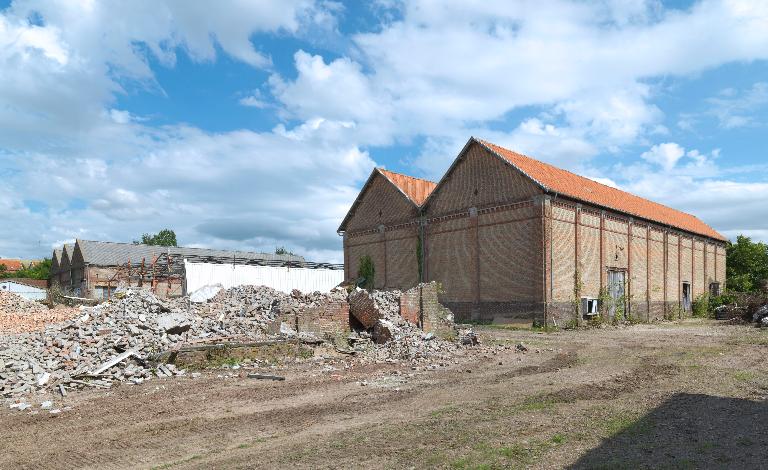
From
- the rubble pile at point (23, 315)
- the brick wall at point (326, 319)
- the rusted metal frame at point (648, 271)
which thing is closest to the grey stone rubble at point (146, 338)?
the brick wall at point (326, 319)

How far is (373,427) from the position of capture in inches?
293

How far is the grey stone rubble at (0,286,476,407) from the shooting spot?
1123cm

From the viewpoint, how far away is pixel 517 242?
83.3 ft

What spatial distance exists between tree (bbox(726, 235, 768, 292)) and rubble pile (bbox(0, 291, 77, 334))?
144ft

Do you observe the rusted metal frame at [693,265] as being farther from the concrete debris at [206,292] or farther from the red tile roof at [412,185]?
the concrete debris at [206,292]

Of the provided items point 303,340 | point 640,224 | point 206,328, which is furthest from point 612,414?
point 640,224

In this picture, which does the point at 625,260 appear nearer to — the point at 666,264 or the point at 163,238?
the point at 666,264

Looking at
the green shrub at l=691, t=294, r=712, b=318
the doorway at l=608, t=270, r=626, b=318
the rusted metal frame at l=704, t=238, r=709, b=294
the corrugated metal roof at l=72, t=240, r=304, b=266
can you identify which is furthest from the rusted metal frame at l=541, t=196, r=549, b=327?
the corrugated metal roof at l=72, t=240, r=304, b=266

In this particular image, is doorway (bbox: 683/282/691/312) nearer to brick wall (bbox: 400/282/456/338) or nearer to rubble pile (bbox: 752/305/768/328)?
rubble pile (bbox: 752/305/768/328)

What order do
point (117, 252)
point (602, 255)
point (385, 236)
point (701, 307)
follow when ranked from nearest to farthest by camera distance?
point (602, 255)
point (385, 236)
point (701, 307)
point (117, 252)

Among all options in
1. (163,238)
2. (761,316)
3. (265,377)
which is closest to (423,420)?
(265,377)

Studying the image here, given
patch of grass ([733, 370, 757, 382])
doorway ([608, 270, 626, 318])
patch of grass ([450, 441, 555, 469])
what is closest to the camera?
patch of grass ([450, 441, 555, 469])

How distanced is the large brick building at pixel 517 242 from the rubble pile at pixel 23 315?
17.2 metres

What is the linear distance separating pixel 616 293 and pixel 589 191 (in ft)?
18.9
